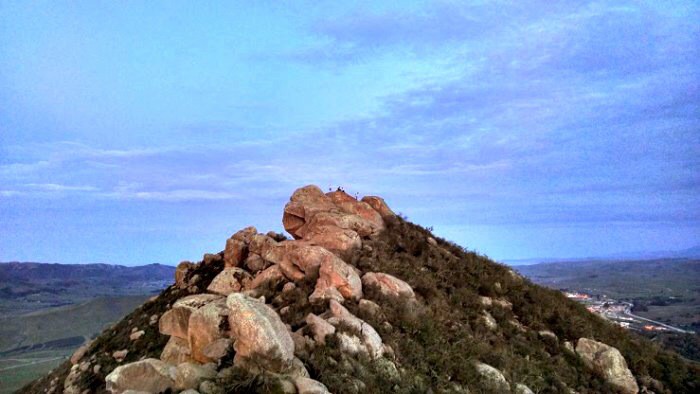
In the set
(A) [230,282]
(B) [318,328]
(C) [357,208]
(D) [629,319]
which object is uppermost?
(C) [357,208]

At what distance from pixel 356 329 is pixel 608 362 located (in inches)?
525

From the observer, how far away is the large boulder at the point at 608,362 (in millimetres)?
21072

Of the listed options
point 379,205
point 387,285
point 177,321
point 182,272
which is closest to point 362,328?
point 387,285

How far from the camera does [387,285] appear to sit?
21.4 metres

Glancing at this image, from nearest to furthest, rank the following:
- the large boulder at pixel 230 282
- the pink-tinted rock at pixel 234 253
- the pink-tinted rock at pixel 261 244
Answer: the large boulder at pixel 230 282 < the pink-tinted rock at pixel 261 244 < the pink-tinted rock at pixel 234 253

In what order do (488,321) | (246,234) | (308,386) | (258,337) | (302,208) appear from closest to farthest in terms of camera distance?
1. (308,386)
2. (258,337)
3. (488,321)
4. (302,208)
5. (246,234)

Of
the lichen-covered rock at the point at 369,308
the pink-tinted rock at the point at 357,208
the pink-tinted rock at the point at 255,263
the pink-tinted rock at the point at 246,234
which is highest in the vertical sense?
the pink-tinted rock at the point at 357,208

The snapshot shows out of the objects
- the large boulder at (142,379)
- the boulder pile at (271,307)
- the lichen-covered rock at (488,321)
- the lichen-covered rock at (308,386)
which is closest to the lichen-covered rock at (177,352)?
the boulder pile at (271,307)

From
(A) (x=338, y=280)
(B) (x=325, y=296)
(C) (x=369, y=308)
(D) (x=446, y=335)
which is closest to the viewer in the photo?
(B) (x=325, y=296)

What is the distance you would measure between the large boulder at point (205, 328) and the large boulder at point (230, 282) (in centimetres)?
758

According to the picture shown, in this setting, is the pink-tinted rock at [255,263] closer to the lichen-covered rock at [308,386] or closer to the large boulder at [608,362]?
the lichen-covered rock at [308,386]

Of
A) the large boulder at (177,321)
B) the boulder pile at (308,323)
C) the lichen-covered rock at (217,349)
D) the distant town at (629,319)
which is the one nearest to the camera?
the boulder pile at (308,323)

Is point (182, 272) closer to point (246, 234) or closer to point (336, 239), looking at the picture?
point (246, 234)

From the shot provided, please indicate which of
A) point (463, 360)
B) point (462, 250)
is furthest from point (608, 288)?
point (463, 360)
